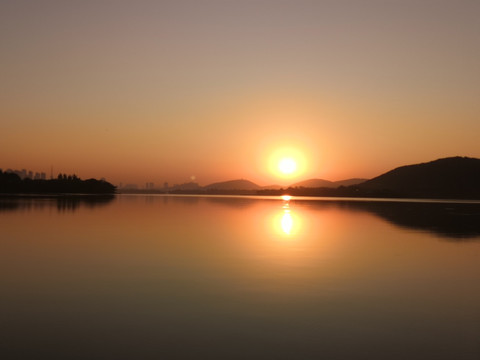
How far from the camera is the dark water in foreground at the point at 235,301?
1109 centimetres

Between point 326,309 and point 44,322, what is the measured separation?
924 centimetres

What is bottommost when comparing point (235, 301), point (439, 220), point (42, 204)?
point (235, 301)

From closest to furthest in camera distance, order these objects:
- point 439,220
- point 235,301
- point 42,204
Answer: point 235,301, point 439,220, point 42,204

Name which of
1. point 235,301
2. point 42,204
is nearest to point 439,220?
point 235,301

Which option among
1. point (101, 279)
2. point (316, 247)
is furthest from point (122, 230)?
point (101, 279)

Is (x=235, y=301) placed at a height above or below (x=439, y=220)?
below

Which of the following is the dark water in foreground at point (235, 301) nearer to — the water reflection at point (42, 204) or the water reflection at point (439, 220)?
the water reflection at point (439, 220)

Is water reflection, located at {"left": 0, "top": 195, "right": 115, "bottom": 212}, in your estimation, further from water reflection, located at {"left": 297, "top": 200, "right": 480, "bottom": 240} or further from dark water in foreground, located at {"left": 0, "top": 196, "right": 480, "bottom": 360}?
water reflection, located at {"left": 297, "top": 200, "right": 480, "bottom": 240}

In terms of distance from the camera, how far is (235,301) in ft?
51.9

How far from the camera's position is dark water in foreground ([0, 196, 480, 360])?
36.4 ft

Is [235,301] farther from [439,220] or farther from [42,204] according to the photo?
[42,204]

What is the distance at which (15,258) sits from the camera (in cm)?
2419

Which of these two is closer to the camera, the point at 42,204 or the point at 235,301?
the point at 235,301

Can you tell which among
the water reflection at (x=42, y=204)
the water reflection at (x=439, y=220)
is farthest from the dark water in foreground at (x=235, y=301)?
the water reflection at (x=42, y=204)
